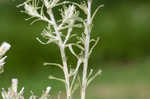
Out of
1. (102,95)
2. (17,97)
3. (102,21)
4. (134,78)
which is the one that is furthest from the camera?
(102,21)

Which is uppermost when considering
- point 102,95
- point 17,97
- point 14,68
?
point 14,68

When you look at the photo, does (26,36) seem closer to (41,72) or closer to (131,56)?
(41,72)

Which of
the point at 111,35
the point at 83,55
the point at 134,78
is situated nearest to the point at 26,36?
the point at 111,35

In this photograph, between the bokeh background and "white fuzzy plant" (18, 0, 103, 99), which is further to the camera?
the bokeh background

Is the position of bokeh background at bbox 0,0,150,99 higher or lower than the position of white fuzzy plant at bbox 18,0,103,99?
higher

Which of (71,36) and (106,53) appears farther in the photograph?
(106,53)

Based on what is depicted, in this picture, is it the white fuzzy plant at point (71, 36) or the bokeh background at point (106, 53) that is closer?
the white fuzzy plant at point (71, 36)

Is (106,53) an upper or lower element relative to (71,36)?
upper

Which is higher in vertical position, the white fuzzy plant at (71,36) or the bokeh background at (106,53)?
the bokeh background at (106,53)
